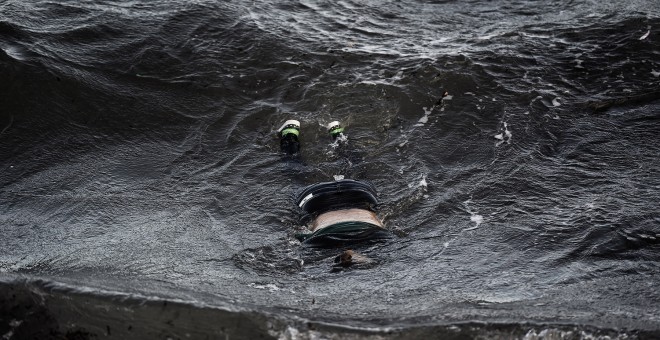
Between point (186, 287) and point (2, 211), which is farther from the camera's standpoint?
point (2, 211)

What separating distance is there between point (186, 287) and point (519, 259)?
299 cm

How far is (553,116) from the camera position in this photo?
407 inches

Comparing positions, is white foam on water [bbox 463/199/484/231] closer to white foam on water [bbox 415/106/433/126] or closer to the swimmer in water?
the swimmer in water

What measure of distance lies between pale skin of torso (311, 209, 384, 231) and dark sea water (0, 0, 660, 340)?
1.02 feet

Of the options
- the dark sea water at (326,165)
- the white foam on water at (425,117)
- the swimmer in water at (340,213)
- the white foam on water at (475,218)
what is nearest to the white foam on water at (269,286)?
the dark sea water at (326,165)

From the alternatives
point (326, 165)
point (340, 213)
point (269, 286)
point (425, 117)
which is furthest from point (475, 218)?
point (425, 117)

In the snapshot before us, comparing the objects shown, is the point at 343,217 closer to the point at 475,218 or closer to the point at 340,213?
the point at 340,213

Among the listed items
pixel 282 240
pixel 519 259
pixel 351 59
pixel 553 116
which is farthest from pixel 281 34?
pixel 519 259

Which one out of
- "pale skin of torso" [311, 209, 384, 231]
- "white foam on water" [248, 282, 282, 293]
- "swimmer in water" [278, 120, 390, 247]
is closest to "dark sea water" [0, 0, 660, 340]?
"white foam on water" [248, 282, 282, 293]

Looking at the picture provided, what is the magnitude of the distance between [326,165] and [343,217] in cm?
183

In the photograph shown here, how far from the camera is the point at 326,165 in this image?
9492 mm

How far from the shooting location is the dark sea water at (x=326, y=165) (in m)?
5.80

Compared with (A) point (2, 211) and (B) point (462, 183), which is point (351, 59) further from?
(A) point (2, 211)

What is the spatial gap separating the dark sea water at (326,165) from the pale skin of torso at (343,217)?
312 mm
